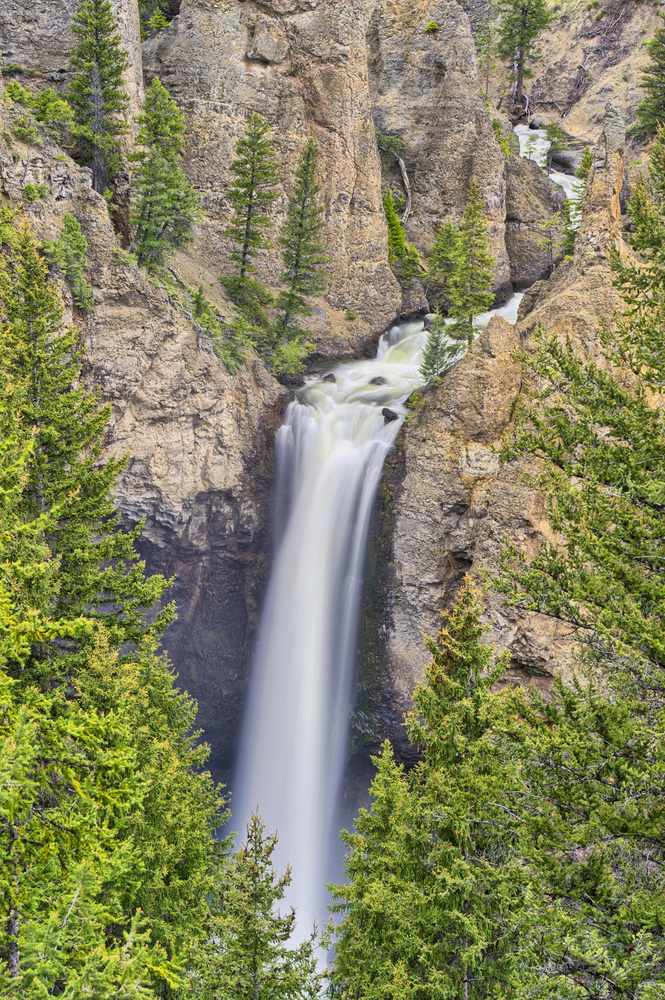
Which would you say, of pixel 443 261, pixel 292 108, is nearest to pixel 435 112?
pixel 292 108

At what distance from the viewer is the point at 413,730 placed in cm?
1002

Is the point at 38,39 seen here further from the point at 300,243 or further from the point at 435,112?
the point at 435,112

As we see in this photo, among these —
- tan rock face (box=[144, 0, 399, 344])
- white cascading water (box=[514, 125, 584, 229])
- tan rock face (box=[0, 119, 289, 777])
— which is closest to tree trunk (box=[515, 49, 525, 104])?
white cascading water (box=[514, 125, 584, 229])

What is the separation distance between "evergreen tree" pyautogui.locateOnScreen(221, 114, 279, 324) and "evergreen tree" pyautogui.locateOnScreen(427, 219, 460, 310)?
908 cm

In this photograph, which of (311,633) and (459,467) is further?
(311,633)

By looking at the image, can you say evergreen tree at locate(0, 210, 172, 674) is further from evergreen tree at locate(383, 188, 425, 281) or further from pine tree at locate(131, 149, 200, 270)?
evergreen tree at locate(383, 188, 425, 281)

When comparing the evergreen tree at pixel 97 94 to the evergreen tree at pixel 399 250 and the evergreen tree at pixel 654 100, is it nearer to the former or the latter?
the evergreen tree at pixel 399 250

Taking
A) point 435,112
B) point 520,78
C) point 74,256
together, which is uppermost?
point 520,78

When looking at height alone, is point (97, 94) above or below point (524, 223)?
above

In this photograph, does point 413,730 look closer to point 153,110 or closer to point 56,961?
point 56,961

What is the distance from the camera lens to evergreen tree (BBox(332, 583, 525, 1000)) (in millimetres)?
8547

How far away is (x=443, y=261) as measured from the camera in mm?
34438

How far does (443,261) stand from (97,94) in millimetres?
19023

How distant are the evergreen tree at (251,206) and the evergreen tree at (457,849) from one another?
23.7 m
